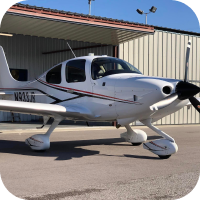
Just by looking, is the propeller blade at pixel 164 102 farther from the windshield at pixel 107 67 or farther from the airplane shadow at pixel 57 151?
the windshield at pixel 107 67

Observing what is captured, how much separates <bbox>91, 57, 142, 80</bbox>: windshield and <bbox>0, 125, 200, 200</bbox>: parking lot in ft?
6.34

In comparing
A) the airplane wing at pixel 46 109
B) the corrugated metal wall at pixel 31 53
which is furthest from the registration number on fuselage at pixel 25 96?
the corrugated metal wall at pixel 31 53

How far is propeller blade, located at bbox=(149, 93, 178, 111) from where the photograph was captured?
6.91m

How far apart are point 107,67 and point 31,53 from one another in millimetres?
14369

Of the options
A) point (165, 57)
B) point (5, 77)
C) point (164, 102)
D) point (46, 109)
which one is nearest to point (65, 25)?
point (5, 77)

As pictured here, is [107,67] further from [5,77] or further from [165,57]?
[165,57]

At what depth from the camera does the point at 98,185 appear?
483 centimetres

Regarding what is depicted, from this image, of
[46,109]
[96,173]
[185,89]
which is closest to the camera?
[96,173]

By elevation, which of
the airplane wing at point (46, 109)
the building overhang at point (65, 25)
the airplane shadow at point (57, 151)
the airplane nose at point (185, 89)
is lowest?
the airplane shadow at point (57, 151)

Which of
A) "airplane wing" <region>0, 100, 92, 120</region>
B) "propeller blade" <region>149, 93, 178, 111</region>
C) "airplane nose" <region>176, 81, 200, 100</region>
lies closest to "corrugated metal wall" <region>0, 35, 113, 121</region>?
"airplane wing" <region>0, 100, 92, 120</region>

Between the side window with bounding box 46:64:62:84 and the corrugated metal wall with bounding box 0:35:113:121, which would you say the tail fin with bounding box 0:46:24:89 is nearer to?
the side window with bounding box 46:64:62:84

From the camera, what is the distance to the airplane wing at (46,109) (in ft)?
25.2

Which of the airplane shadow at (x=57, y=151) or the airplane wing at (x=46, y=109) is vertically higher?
the airplane wing at (x=46, y=109)

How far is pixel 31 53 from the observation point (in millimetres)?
21594
